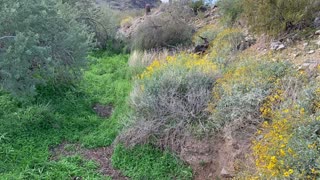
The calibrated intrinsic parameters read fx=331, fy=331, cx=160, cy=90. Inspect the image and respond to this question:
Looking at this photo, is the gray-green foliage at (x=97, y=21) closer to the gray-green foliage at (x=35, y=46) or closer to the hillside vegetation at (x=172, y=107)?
the hillside vegetation at (x=172, y=107)

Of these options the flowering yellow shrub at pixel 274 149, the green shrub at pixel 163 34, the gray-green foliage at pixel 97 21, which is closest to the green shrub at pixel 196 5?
the green shrub at pixel 163 34

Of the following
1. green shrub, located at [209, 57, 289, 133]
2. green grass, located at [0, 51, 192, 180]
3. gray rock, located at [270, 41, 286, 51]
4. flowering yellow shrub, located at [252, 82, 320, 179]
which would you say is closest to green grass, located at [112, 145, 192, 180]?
green grass, located at [0, 51, 192, 180]

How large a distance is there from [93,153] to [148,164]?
1.12m

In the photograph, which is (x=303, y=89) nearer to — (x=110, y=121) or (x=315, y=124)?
A: (x=315, y=124)

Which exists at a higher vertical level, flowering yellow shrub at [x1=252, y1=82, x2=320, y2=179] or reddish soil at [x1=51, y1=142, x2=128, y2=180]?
flowering yellow shrub at [x1=252, y1=82, x2=320, y2=179]

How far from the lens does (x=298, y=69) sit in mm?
5215

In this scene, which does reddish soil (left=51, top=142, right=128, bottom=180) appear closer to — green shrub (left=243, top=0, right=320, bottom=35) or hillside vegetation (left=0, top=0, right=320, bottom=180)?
hillside vegetation (left=0, top=0, right=320, bottom=180)

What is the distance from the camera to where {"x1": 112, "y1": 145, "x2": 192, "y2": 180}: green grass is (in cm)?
500

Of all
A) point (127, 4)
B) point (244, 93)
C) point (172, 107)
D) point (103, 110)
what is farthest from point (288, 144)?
point (127, 4)

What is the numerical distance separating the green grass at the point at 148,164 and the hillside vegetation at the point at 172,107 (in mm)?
17

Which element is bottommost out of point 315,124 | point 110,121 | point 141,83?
point 110,121

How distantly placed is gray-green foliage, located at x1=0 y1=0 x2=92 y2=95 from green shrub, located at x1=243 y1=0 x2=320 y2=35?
3.95 metres

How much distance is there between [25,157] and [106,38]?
896 cm

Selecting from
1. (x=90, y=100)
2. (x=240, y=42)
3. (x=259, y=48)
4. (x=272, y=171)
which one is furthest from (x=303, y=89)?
(x=90, y=100)
